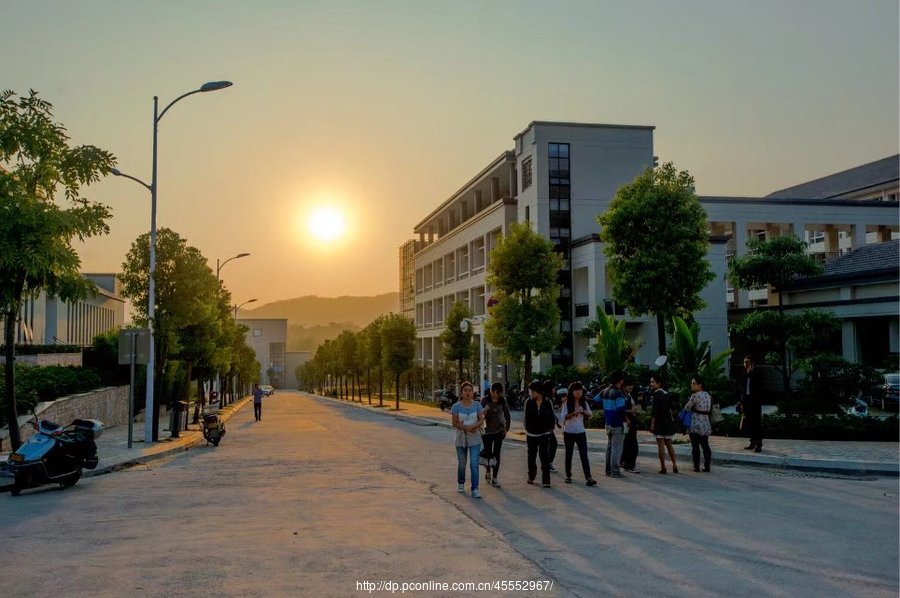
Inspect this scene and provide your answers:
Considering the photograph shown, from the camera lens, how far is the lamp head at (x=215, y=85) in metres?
22.3

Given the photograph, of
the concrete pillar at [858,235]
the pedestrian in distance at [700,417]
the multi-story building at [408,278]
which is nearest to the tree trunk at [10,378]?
the pedestrian in distance at [700,417]

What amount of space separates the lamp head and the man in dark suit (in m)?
15.2

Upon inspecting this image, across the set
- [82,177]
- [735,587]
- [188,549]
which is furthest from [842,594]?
[82,177]

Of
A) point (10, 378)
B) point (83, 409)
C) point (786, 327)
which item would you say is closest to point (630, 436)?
point (10, 378)

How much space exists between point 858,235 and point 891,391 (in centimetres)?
2630

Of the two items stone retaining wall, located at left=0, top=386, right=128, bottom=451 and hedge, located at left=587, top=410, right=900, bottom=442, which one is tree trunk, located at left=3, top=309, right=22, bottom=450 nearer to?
stone retaining wall, located at left=0, top=386, right=128, bottom=451

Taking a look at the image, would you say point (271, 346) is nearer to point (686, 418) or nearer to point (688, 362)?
point (688, 362)

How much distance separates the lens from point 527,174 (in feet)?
170

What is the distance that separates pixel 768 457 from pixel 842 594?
10099 millimetres

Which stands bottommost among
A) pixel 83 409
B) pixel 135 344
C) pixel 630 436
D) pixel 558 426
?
pixel 83 409

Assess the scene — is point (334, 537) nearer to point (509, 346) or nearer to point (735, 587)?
point (735, 587)

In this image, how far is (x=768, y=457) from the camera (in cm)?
1644

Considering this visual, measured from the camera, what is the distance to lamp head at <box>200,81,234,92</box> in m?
22.3

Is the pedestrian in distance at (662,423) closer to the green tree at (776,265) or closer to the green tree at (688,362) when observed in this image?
the green tree at (688,362)
